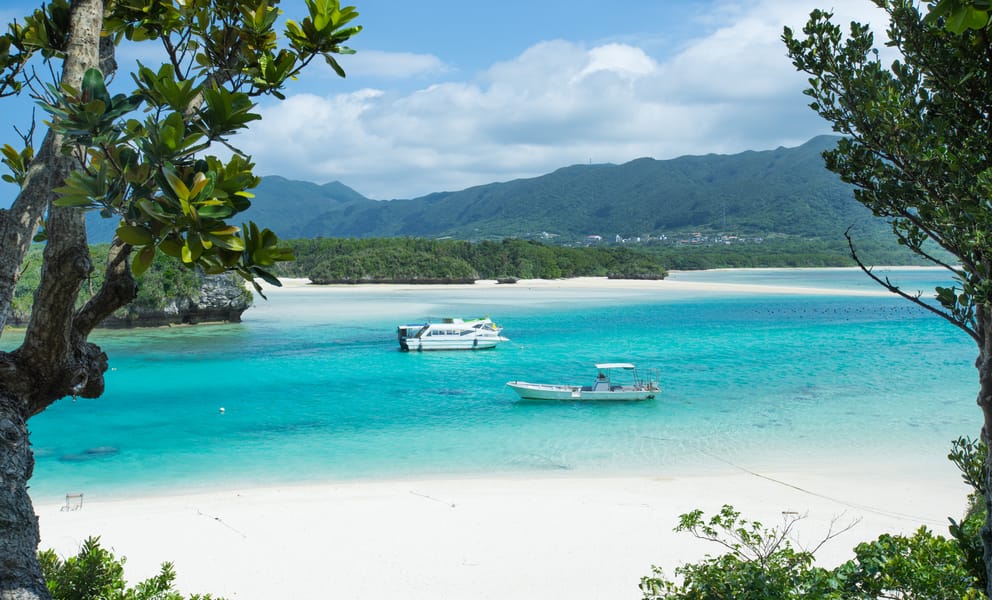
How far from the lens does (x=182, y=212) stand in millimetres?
2193

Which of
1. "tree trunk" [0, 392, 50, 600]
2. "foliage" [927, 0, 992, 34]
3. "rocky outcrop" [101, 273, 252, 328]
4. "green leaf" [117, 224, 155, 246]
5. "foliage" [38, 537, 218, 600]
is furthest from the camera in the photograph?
"rocky outcrop" [101, 273, 252, 328]

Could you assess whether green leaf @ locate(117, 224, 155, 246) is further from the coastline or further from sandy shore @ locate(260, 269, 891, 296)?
the coastline

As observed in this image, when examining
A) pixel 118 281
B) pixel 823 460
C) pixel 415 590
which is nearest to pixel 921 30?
pixel 118 281

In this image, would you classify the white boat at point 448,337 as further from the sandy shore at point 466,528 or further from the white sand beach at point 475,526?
the sandy shore at point 466,528

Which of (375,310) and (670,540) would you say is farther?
(375,310)

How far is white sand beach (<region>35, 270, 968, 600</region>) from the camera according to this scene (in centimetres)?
852

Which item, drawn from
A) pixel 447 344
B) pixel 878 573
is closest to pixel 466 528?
pixel 878 573

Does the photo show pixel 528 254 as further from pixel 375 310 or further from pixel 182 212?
pixel 182 212

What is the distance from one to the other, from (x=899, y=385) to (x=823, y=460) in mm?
11670

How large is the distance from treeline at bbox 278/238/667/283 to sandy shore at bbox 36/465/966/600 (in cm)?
7378

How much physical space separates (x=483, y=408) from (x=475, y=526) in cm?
1049

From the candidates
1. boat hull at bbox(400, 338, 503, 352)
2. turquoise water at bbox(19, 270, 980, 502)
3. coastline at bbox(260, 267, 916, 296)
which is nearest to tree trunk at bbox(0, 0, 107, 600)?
turquoise water at bbox(19, 270, 980, 502)

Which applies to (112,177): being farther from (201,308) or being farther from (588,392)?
(201,308)

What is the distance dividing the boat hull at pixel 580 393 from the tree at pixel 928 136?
17.1m
